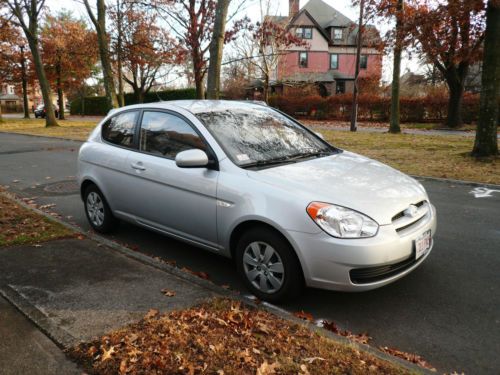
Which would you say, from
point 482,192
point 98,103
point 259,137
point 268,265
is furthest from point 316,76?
point 268,265

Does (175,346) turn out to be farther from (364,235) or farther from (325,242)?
(364,235)

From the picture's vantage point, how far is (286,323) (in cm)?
320

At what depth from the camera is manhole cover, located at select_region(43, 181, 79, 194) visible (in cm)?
825

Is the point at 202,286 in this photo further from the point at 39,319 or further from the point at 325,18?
the point at 325,18

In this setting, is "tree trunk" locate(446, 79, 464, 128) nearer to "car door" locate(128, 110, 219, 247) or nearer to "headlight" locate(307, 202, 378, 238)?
"car door" locate(128, 110, 219, 247)

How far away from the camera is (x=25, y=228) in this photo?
5.59m

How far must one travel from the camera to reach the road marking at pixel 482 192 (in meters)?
7.50

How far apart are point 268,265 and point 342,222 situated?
758mm

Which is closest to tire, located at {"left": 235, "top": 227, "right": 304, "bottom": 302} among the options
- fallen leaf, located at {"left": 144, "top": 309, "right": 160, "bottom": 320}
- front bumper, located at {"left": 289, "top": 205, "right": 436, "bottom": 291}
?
front bumper, located at {"left": 289, "top": 205, "right": 436, "bottom": 291}

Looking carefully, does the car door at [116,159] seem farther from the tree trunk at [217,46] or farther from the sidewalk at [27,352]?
the tree trunk at [217,46]

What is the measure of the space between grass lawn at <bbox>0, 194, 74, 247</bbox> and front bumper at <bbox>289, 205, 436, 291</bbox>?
3.40 m

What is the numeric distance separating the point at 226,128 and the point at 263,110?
3.08ft

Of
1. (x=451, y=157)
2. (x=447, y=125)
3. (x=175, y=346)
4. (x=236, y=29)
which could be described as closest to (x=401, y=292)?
(x=175, y=346)

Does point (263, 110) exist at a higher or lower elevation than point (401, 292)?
higher
